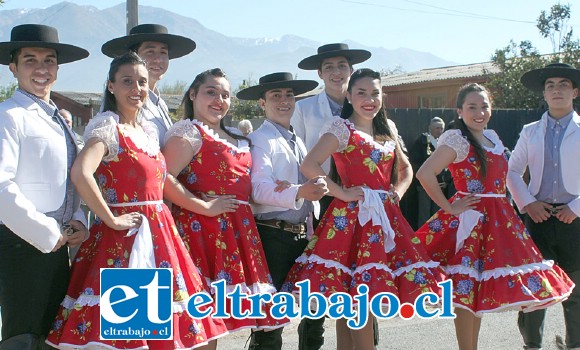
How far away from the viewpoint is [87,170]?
11.4ft

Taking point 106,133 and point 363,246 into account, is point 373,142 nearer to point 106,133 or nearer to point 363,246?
point 363,246

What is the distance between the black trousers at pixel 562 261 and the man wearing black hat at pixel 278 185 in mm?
1784

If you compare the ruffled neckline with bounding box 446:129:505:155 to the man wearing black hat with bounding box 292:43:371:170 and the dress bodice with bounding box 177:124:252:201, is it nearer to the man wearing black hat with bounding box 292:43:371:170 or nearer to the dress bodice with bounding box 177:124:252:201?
the man wearing black hat with bounding box 292:43:371:170

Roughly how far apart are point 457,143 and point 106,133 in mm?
2369

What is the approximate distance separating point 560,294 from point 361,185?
57.7 inches

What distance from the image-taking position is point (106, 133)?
3.59m

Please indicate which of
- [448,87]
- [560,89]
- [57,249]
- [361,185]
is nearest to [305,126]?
[361,185]

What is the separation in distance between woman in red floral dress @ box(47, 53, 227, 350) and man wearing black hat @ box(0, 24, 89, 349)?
0.38 feet

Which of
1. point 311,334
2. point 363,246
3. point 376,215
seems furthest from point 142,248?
point 311,334

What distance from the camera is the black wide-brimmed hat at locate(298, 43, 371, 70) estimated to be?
5324 millimetres

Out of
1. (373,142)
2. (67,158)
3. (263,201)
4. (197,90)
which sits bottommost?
(263,201)

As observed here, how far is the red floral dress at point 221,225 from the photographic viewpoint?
3964 millimetres

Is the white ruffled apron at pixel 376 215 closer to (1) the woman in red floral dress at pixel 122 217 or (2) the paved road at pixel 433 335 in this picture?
(1) the woman in red floral dress at pixel 122 217

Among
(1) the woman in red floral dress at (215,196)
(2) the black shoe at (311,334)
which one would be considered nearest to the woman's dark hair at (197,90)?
(1) the woman in red floral dress at (215,196)
